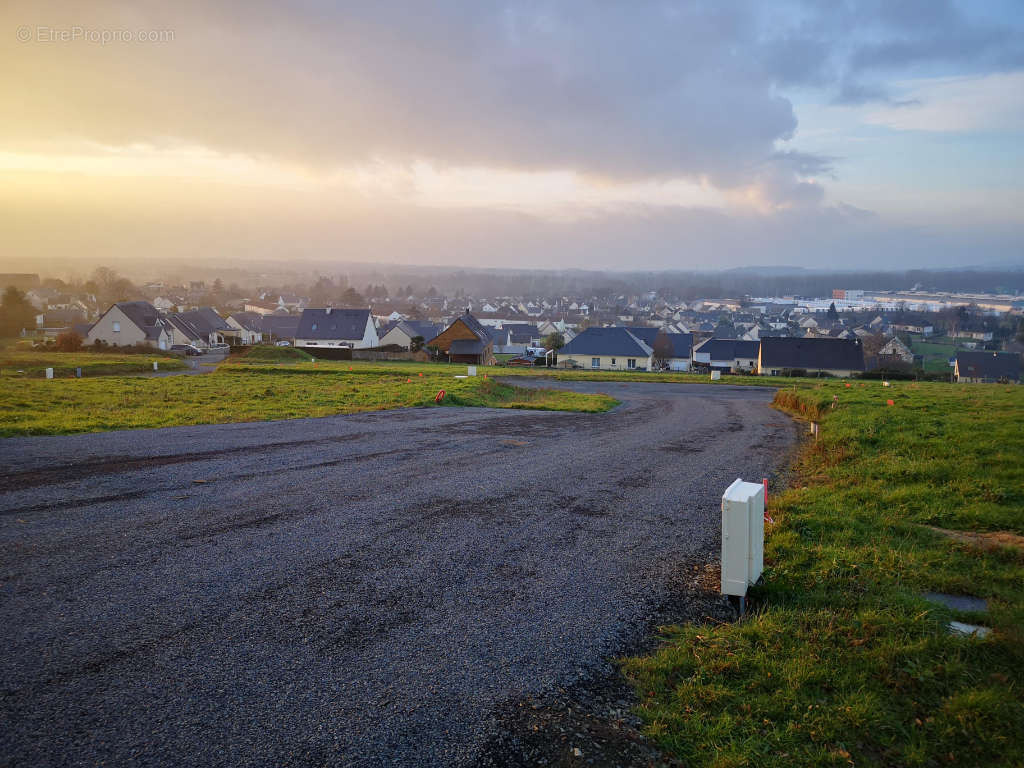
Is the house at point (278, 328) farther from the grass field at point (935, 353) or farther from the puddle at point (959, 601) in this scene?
the puddle at point (959, 601)

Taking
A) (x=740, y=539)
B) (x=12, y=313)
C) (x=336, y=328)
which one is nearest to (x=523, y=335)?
(x=336, y=328)

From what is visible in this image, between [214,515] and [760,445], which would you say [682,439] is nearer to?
[760,445]

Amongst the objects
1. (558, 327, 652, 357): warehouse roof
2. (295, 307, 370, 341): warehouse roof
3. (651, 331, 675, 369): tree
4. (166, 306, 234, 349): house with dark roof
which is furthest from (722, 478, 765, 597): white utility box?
(651, 331, 675, 369): tree

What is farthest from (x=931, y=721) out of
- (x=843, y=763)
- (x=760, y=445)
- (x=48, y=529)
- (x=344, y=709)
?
(x=760, y=445)

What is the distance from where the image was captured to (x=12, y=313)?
65938mm

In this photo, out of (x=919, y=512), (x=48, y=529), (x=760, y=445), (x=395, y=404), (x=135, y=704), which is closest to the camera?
(x=135, y=704)

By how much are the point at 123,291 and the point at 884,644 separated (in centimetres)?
14615

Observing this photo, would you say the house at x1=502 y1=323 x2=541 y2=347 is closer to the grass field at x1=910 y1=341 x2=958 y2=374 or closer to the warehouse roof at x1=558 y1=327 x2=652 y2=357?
the warehouse roof at x1=558 y1=327 x2=652 y2=357

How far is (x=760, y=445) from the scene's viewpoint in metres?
15.7

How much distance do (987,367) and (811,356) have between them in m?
14.5

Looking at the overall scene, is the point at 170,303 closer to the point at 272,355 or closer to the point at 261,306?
the point at 261,306

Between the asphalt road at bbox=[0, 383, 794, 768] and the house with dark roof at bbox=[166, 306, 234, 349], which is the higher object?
the house with dark roof at bbox=[166, 306, 234, 349]

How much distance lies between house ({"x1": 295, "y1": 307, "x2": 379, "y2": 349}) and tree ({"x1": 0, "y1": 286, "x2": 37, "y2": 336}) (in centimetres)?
2908

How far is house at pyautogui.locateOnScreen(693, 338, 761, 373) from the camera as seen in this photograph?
252ft
